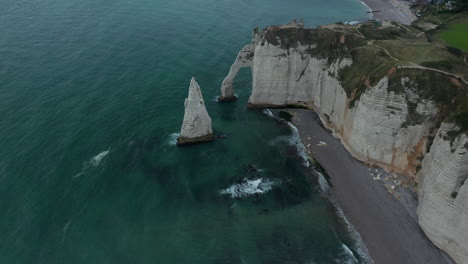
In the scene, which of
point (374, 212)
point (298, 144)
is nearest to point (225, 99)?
point (298, 144)

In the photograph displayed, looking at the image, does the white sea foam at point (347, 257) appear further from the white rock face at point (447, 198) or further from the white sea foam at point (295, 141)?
the white sea foam at point (295, 141)

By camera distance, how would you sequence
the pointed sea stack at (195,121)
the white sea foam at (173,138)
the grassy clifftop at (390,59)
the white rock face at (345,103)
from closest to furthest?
the grassy clifftop at (390,59) → the white rock face at (345,103) → the pointed sea stack at (195,121) → the white sea foam at (173,138)

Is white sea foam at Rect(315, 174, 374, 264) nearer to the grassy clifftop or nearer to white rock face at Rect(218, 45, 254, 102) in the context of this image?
the grassy clifftop

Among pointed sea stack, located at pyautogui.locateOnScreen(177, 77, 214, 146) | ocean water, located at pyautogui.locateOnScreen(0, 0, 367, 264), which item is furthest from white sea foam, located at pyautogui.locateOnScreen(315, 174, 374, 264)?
pointed sea stack, located at pyautogui.locateOnScreen(177, 77, 214, 146)

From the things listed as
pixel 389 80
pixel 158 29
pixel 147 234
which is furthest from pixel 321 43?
pixel 158 29

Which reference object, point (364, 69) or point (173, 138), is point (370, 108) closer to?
point (364, 69)

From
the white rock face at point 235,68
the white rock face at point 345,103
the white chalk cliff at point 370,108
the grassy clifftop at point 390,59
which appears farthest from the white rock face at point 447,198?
the white rock face at point 235,68
